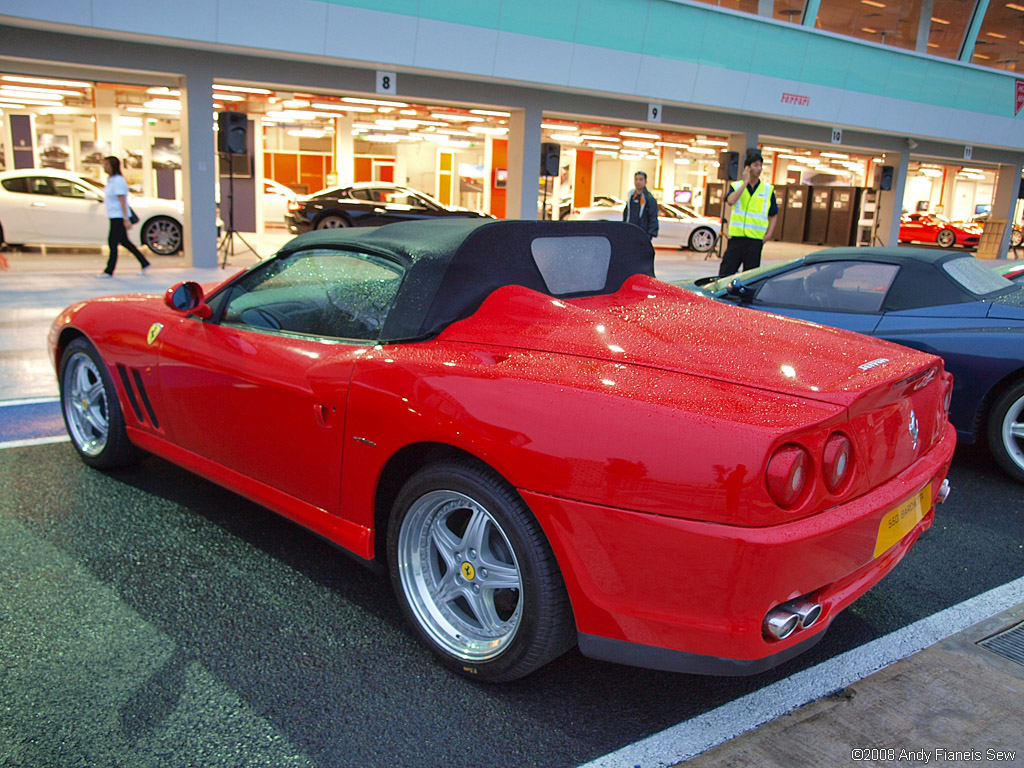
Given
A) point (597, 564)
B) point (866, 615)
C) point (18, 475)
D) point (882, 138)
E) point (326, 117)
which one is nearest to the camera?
point (597, 564)

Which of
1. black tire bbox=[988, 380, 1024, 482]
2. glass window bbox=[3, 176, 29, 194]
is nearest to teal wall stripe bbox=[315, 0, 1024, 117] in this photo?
glass window bbox=[3, 176, 29, 194]

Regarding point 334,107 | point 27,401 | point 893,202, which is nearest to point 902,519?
point 27,401

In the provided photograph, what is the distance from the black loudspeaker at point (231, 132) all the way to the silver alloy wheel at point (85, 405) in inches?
407

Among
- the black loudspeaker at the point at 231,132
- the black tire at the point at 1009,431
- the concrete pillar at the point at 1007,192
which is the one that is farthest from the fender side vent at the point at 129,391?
the concrete pillar at the point at 1007,192

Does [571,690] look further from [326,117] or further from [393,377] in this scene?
[326,117]

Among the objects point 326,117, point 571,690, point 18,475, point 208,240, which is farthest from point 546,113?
point 571,690

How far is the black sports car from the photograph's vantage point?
63.9 feet

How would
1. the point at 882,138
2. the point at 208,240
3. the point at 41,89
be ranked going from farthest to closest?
the point at 882,138, the point at 41,89, the point at 208,240

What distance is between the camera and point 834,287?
549 cm

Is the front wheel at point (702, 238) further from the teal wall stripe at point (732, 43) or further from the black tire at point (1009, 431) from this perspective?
the black tire at point (1009, 431)

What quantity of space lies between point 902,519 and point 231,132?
43.9ft

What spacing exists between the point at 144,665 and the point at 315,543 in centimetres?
106

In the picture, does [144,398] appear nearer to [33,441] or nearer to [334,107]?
[33,441]

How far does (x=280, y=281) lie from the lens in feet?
11.7
